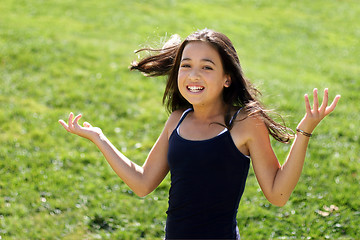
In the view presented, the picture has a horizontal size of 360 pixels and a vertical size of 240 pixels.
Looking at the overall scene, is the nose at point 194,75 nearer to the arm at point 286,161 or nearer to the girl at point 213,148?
the girl at point 213,148

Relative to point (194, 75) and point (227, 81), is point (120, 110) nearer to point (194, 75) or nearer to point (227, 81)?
point (227, 81)

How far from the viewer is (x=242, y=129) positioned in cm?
255

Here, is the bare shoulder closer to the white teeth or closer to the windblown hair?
the windblown hair

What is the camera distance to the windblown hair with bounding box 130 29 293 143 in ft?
8.68

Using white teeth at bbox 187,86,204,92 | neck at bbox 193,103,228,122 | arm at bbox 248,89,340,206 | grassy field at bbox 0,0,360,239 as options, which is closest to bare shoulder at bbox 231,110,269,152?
arm at bbox 248,89,340,206

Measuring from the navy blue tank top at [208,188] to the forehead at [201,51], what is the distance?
394mm

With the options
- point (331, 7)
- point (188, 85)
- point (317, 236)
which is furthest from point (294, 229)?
point (331, 7)

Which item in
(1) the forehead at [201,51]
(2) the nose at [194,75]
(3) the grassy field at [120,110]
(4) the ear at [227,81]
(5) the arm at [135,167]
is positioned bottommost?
(3) the grassy field at [120,110]

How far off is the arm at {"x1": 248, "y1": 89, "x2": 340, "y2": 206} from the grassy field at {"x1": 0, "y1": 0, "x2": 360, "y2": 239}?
3.87ft

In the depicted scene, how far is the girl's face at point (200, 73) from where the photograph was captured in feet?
8.47

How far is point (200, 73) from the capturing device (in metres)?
2.58

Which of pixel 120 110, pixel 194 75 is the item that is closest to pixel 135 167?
pixel 194 75

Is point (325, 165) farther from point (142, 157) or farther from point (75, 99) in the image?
point (75, 99)

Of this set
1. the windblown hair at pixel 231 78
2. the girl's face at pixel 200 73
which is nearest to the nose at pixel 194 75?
the girl's face at pixel 200 73
